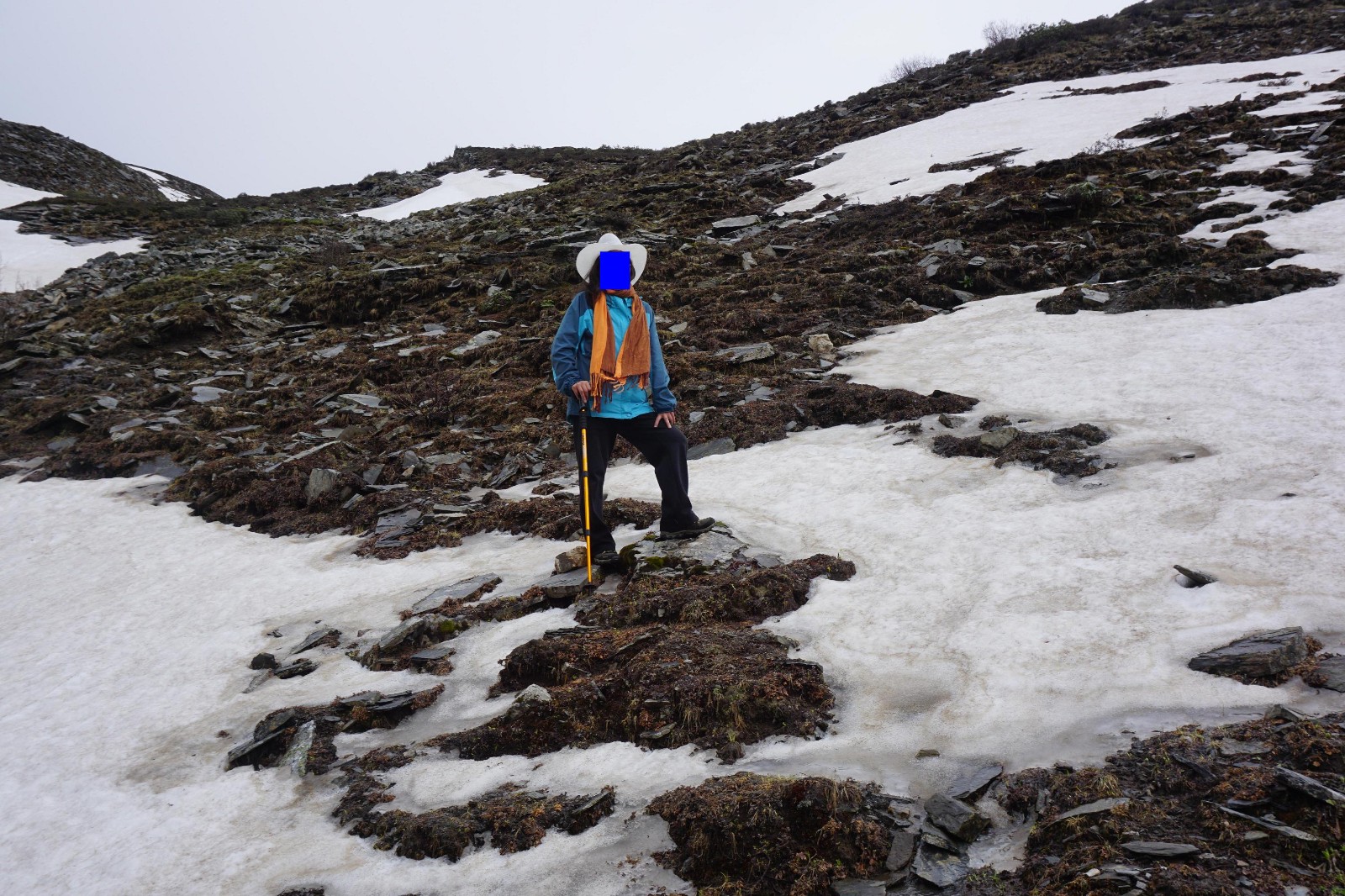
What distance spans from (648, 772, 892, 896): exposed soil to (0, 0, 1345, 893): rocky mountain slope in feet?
0.06

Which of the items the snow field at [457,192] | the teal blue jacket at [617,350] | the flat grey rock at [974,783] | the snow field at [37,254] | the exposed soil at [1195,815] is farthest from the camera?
the snow field at [457,192]

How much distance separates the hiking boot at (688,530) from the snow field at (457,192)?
33.2 meters

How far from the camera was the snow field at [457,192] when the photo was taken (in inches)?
1499

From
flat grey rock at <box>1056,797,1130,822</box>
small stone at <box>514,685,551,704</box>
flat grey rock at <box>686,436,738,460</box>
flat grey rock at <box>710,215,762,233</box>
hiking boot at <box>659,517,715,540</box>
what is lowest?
small stone at <box>514,685,551,704</box>

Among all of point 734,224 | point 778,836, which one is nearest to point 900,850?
point 778,836

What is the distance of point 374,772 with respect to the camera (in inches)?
187

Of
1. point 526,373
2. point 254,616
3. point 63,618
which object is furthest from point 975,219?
point 63,618

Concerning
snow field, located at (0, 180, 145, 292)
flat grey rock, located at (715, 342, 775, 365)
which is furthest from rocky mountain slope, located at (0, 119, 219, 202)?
flat grey rock, located at (715, 342, 775, 365)

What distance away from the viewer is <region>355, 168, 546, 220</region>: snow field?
125 feet

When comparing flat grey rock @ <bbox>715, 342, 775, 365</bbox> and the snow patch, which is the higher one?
the snow patch

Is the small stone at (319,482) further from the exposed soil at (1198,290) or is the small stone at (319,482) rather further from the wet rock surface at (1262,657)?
the exposed soil at (1198,290)

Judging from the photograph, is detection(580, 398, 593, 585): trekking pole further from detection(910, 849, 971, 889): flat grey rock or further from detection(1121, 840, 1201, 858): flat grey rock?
detection(1121, 840, 1201, 858): flat grey rock

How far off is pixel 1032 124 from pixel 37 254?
38.4 m

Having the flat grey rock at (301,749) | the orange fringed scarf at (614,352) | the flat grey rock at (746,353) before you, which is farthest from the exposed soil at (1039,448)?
the flat grey rock at (301,749)
